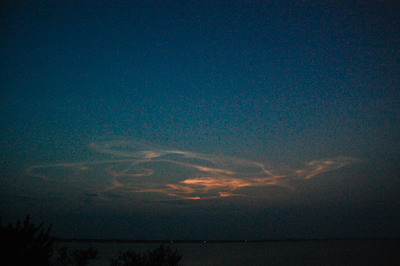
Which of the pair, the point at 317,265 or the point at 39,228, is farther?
the point at 317,265

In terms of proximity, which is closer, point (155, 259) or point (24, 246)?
point (24, 246)

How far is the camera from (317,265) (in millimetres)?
110375

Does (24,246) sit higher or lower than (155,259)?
higher

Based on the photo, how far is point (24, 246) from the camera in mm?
10922

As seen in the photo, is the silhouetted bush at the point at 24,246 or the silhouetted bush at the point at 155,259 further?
the silhouetted bush at the point at 155,259

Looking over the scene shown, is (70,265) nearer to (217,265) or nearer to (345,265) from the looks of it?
(217,265)

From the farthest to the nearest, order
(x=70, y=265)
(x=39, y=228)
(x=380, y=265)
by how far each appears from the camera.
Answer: (x=380, y=265), (x=70, y=265), (x=39, y=228)

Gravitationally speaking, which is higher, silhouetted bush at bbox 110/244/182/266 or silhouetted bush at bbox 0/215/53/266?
silhouetted bush at bbox 0/215/53/266

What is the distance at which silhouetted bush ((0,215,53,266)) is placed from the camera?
10531mm

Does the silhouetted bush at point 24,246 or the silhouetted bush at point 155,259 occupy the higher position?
the silhouetted bush at point 24,246

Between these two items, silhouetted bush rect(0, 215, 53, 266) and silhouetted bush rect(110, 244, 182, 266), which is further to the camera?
silhouetted bush rect(110, 244, 182, 266)

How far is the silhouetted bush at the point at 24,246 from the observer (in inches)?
415

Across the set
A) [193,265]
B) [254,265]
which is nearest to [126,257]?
[193,265]

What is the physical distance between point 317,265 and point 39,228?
392 feet
